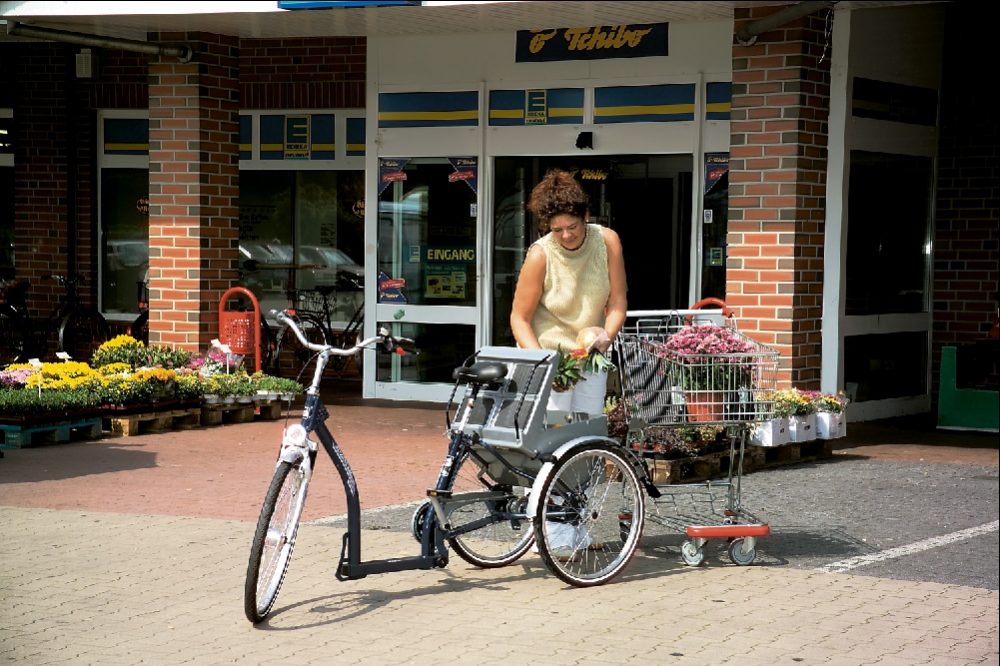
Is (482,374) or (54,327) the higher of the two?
(482,374)

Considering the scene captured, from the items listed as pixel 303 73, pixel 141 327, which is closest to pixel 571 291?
pixel 303 73

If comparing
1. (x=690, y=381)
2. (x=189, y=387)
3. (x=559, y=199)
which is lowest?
(x=189, y=387)

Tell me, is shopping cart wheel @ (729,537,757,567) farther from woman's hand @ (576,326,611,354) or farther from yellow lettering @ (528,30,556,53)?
yellow lettering @ (528,30,556,53)

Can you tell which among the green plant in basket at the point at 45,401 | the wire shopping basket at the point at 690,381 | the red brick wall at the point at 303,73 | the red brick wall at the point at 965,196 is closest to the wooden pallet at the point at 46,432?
the green plant in basket at the point at 45,401

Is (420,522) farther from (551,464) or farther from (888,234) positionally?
(888,234)

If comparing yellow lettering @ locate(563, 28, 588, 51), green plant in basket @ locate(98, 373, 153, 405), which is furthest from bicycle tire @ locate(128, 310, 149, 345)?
yellow lettering @ locate(563, 28, 588, 51)

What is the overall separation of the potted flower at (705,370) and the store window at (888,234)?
5.34 meters

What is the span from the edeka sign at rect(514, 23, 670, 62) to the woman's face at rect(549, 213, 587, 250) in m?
5.99

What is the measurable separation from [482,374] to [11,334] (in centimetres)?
1167

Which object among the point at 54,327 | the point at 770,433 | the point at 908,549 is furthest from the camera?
the point at 54,327

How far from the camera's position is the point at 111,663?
5.74m

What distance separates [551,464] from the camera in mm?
6895

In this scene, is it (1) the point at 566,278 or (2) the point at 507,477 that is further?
(1) the point at 566,278

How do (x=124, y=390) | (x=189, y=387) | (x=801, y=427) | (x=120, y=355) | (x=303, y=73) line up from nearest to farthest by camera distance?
(x=801, y=427) < (x=124, y=390) < (x=189, y=387) < (x=120, y=355) < (x=303, y=73)
